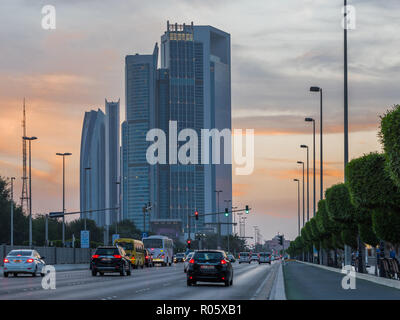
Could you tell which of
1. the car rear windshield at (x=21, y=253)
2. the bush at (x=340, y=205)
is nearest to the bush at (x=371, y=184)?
the bush at (x=340, y=205)

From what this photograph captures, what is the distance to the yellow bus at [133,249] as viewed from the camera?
75.1 metres

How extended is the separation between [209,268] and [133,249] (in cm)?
4061

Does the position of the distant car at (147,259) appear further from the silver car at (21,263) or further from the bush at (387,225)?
the bush at (387,225)

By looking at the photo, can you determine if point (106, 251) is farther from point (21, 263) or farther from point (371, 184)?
point (371, 184)

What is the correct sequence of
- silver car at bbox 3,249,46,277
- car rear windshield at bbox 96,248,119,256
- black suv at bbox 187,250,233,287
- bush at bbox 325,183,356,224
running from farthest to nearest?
bush at bbox 325,183,356,224, car rear windshield at bbox 96,248,119,256, silver car at bbox 3,249,46,277, black suv at bbox 187,250,233,287

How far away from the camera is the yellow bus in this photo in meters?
75.1

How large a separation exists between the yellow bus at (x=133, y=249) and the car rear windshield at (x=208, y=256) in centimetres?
3830

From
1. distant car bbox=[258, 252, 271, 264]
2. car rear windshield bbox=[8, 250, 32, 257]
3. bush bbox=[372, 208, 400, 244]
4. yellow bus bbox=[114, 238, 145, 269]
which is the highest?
bush bbox=[372, 208, 400, 244]

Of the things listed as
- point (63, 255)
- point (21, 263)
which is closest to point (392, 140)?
point (21, 263)

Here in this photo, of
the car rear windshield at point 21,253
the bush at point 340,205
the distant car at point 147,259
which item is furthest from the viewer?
the distant car at point 147,259

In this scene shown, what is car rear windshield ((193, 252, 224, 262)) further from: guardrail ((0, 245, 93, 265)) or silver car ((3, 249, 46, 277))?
guardrail ((0, 245, 93, 265))

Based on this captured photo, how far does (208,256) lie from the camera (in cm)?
3672

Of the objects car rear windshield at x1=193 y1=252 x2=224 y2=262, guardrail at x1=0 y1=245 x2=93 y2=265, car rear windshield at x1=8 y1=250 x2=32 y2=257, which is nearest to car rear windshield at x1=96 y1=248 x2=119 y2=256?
car rear windshield at x1=8 y1=250 x2=32 y2=257
